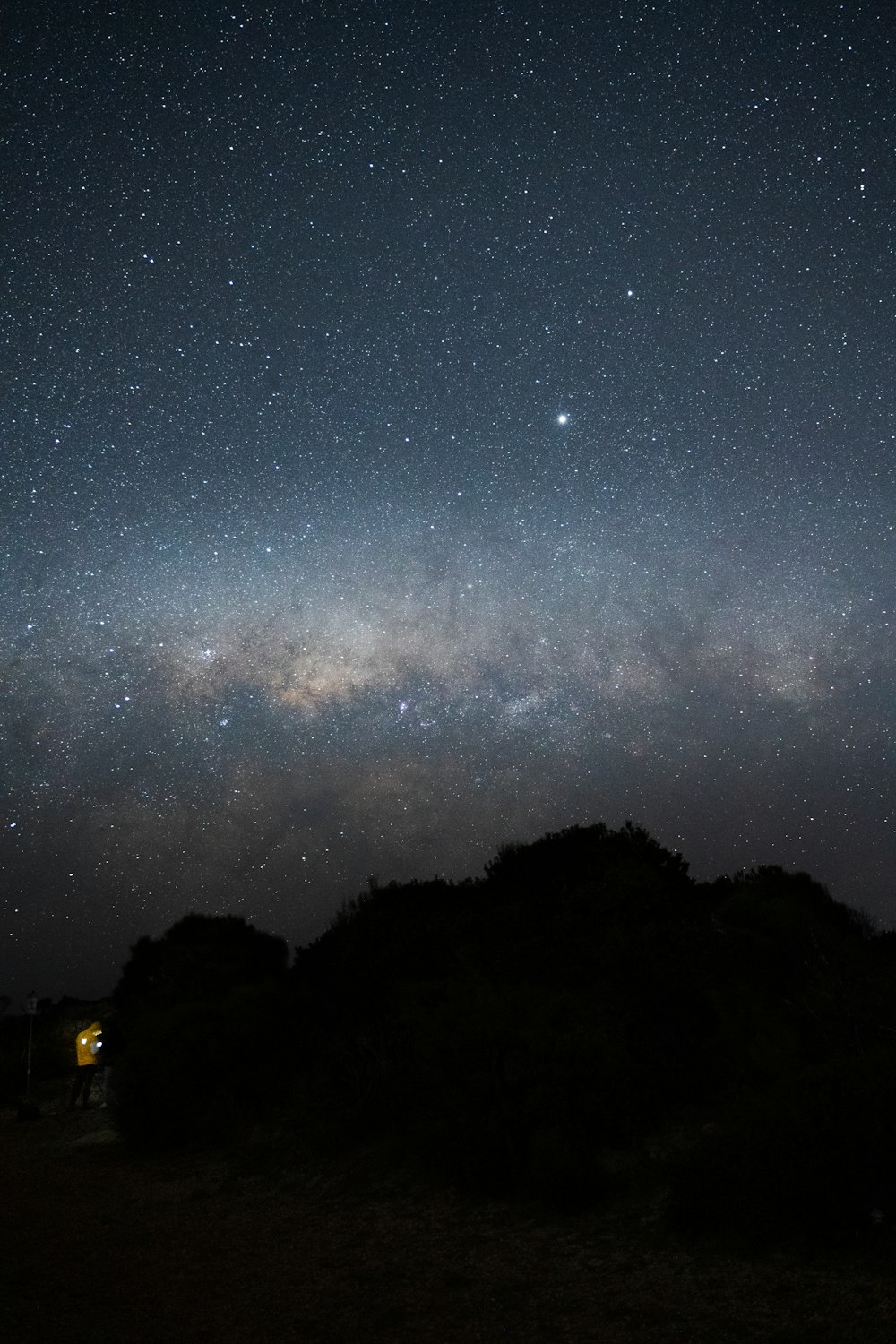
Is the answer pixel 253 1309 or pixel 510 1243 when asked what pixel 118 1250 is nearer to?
pixel 253 1309

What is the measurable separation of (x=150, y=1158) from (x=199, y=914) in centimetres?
1454

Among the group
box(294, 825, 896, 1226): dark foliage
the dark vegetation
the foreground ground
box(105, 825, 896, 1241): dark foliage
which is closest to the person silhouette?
box(105, 825, 896, 1241): dark foliage

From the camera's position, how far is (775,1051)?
9078mm

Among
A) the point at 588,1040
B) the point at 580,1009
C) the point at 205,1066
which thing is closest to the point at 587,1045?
the point at 588,1040

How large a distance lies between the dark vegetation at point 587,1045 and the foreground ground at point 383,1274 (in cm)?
46

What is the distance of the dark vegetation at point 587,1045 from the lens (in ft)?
21.9

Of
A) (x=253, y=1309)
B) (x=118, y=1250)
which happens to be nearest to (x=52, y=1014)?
(x=118, y=1250)

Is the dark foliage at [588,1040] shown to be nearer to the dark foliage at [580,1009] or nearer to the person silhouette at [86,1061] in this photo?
the dark foliage at [580,1009]

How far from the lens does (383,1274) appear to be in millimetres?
7055

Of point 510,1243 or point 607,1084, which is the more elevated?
point 607,1084

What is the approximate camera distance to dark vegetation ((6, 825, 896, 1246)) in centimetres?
668

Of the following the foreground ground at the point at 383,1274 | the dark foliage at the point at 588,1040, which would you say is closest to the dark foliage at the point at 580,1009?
the dark foliage at the point at 588,1040

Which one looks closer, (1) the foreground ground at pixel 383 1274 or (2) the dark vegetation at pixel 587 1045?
(1) the foreground ground at pixel 383 1274

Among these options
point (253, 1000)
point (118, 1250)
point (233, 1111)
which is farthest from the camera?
point (253, 1000)
